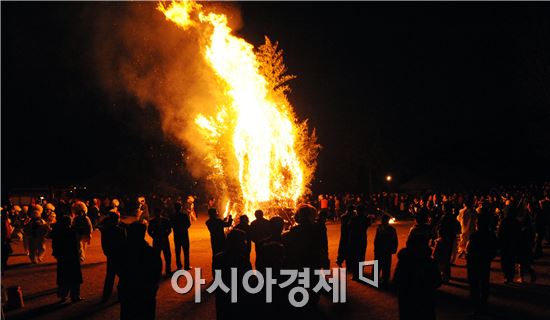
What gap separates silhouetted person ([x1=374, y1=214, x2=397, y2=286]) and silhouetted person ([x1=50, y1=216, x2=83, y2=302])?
5879mm

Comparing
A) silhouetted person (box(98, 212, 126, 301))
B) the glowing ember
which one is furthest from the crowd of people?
the glowing ember

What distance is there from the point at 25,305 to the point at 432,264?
719 centimetres

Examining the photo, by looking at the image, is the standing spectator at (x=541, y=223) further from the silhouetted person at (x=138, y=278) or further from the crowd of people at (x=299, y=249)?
the silhouetted person at (x=138, y=278)

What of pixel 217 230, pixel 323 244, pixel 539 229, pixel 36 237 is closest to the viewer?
pixel 323 244

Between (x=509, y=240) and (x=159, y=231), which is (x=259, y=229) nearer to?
(x=159, y=231)

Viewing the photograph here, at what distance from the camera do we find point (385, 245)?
9.57 meters

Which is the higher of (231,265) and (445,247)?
(231,265)

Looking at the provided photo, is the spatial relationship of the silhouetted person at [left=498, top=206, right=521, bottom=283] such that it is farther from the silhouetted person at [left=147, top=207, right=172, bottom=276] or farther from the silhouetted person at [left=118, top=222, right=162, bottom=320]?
the silhouetted person at [left=147, top=207, right=172, bottom=276]

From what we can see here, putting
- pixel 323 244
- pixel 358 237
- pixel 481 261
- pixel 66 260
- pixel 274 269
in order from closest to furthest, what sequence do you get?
1. pixel 274 269
2. pixel 481 261
3. pixel 66 260
4. pixel 323 244
5. pixel 358 237

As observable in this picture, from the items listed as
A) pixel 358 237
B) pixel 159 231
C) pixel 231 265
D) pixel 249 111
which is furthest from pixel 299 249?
pixel 249 111

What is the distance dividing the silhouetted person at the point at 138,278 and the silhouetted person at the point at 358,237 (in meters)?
5.36

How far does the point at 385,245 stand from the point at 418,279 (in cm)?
432

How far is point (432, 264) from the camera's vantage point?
537 cm

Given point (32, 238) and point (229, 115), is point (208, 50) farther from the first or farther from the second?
point (32, 238)
